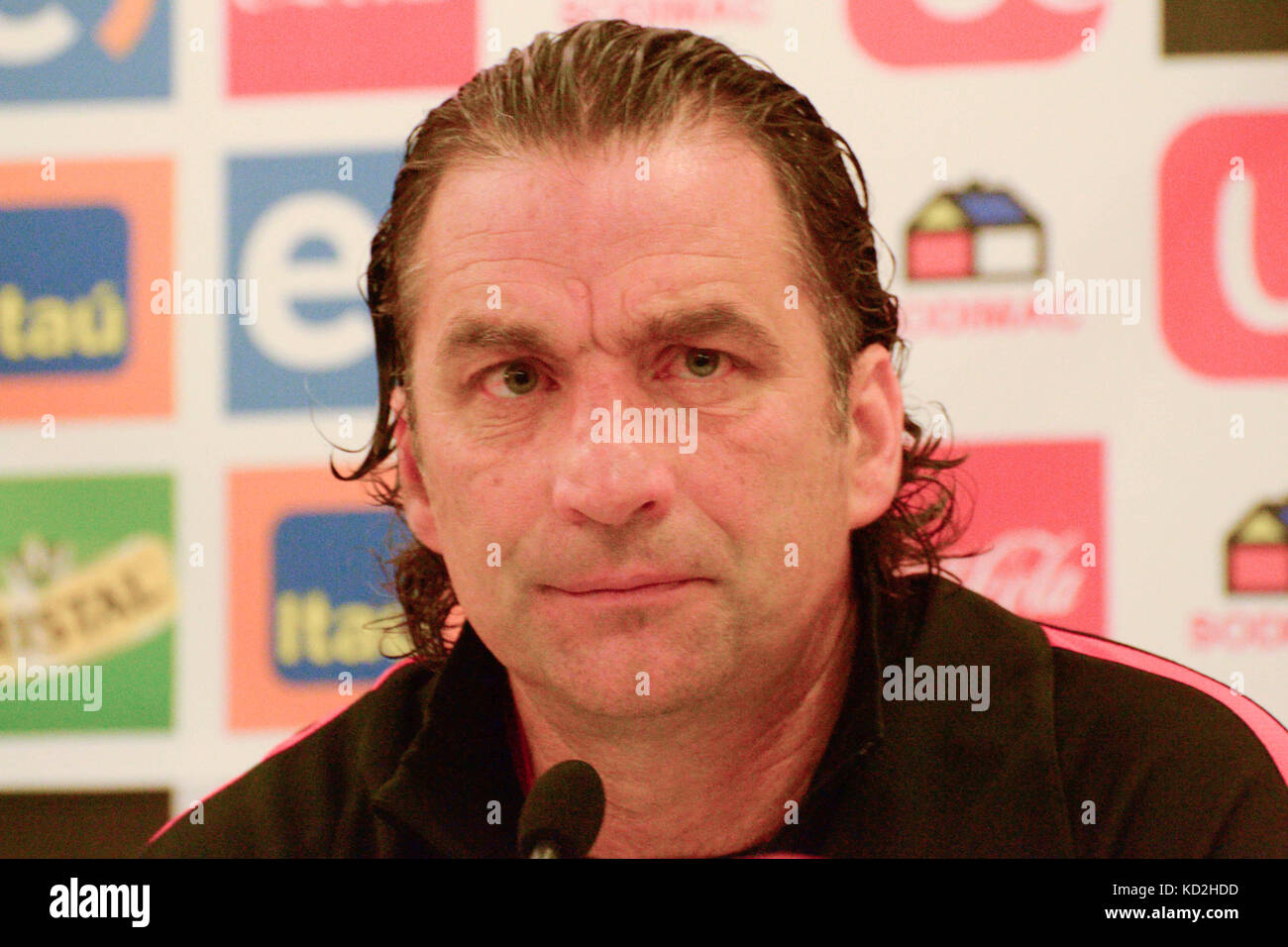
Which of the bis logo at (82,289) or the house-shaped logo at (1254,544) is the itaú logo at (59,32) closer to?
the bis logo at (82,289)

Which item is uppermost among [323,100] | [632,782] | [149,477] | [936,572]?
[323,100]

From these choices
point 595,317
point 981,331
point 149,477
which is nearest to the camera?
point 595,317

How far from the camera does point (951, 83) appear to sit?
147cm

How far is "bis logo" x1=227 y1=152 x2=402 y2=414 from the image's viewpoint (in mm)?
1546

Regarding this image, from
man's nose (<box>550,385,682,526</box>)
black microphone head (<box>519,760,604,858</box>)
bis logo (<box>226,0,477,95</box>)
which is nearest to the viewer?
black microphone head (<box>519,760,604,858</box>)

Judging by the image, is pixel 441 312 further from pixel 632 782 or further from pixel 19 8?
pixel 19 8

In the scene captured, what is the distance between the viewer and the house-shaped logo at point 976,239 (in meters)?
1.46

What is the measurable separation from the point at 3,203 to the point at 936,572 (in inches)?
51.8

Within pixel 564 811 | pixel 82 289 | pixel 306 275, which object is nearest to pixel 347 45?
pixel 306 275

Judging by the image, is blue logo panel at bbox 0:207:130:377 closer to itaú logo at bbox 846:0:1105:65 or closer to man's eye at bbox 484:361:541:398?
man's eye at bbox 484:361:541:398

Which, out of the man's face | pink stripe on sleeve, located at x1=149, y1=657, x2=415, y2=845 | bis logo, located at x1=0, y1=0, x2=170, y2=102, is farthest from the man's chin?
bis logo, located at x1=0, y1=0, x2=170, y2=102

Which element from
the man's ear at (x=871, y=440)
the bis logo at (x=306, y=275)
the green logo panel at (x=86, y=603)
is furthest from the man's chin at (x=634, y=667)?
the green logo panel at (x=86, y=603)

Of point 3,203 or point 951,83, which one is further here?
point 3,203
